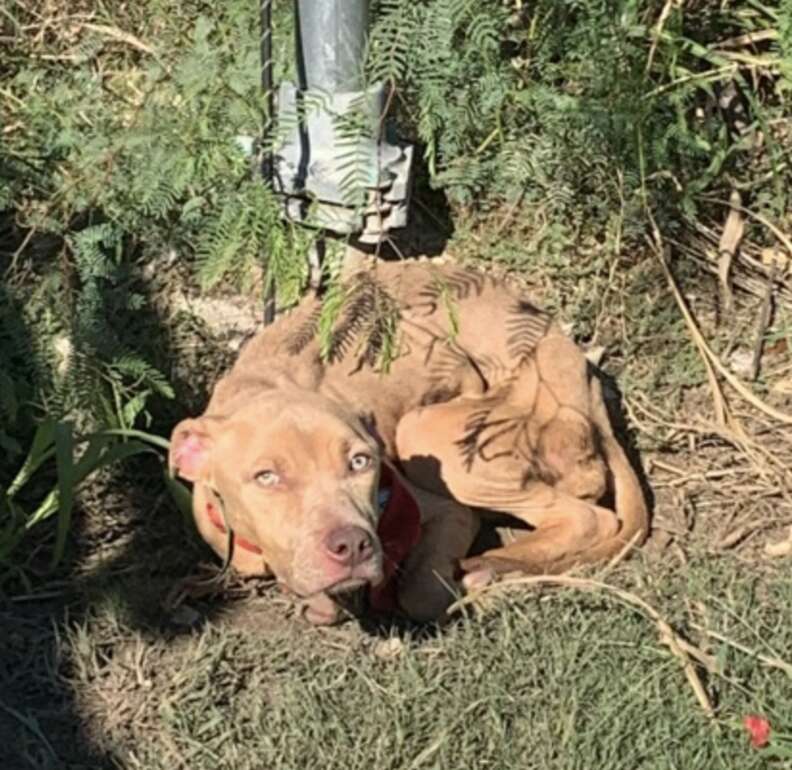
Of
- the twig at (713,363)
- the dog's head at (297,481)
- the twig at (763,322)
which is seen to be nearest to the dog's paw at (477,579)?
the dog's head at (297,481)

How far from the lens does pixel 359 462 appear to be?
4406 millimetres

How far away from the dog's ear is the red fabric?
43 centimetres

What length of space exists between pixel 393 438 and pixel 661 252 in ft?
3.85

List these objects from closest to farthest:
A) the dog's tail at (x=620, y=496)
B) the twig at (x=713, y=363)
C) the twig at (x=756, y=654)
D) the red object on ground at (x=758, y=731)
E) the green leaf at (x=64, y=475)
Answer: the red object on ground at (x=758, y=731), the twig at (x=756, y=654), the green leaf at (x=64, y=475), the dog's tail at (x=620, y=496), the twig at (x=713, y=363)

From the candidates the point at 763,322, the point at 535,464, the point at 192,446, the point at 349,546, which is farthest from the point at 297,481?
the point at 763,322

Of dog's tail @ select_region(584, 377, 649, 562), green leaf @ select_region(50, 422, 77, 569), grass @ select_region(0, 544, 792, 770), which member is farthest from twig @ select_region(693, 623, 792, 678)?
green leaf @ select_region(50, 422, 77, 569)

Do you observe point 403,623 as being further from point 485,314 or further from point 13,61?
point 13,61

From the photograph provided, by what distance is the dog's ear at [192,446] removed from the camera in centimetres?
452

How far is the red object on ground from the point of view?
13.4 ft

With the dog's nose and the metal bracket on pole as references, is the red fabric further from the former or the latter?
the metal bracket on pole

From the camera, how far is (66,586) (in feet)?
15.4

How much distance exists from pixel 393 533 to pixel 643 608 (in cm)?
64

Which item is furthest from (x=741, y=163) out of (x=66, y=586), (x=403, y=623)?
(x=66, y=586)

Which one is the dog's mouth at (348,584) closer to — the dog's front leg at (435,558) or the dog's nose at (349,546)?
the dog's nose at (349,546)
